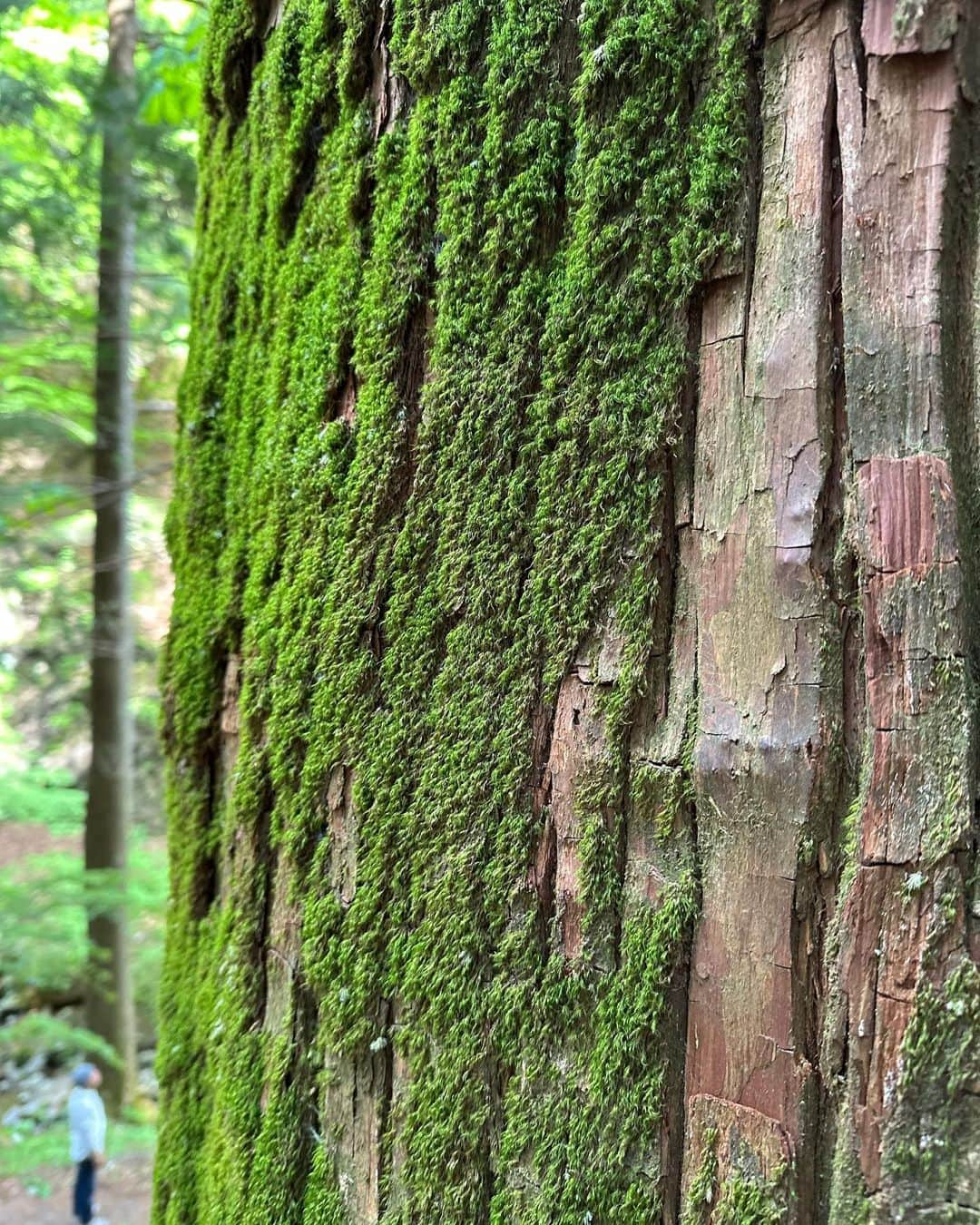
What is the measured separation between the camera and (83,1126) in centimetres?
507

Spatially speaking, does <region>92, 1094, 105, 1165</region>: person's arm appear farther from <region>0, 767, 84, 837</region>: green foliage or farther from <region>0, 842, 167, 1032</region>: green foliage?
<region>0, 767, 84, 837</region>: green foliage

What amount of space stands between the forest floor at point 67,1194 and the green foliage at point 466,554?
6299mm

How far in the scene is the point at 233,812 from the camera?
1.20 metres

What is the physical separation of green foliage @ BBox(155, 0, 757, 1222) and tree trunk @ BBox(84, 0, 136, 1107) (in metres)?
6.19

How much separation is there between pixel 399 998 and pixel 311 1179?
0.30 meters

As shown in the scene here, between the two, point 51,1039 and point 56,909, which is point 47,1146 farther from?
point 56,909

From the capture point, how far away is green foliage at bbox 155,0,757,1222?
32.9 inches

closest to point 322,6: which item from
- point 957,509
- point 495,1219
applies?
point 957,509

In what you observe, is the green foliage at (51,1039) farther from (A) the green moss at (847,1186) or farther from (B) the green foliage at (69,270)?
(A) the green moss at (847,1186)

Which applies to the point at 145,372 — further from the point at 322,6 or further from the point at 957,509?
the point at 957,509

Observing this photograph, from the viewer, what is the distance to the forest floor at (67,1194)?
5.88 m

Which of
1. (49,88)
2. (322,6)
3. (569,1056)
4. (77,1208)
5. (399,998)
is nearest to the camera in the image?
(569,1056)

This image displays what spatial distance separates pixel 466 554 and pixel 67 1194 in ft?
25.4

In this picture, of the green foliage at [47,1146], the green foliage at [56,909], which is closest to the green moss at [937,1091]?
the green foliage at [56,909]
